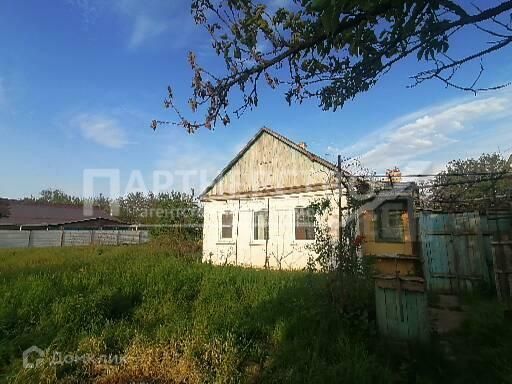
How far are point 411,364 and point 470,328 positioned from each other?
73.2 inches

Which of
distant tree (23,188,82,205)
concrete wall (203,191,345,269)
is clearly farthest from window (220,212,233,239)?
distant tree (23,188,82,205)

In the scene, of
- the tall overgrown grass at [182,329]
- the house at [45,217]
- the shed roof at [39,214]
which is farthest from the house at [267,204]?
the shed roof at [39,214]

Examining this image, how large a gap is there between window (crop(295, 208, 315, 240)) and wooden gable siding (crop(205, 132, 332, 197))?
1018 millimetres

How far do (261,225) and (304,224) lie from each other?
84.1 inches

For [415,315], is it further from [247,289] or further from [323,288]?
[247,289]

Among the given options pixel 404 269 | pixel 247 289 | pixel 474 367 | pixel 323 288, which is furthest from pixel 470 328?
pixel 247 289

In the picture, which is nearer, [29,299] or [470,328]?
[470,328]

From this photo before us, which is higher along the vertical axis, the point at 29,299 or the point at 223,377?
the point at 29,299

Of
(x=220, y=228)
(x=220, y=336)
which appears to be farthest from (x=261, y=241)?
(x=220, y=336)

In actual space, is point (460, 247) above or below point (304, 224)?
below

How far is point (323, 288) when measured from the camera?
584cm

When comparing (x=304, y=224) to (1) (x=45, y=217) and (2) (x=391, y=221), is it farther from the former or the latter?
(1) (x=45, y=217)

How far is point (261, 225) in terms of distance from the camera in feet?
46.3

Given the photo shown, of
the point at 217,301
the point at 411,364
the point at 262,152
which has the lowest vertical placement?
the point at 411,364
